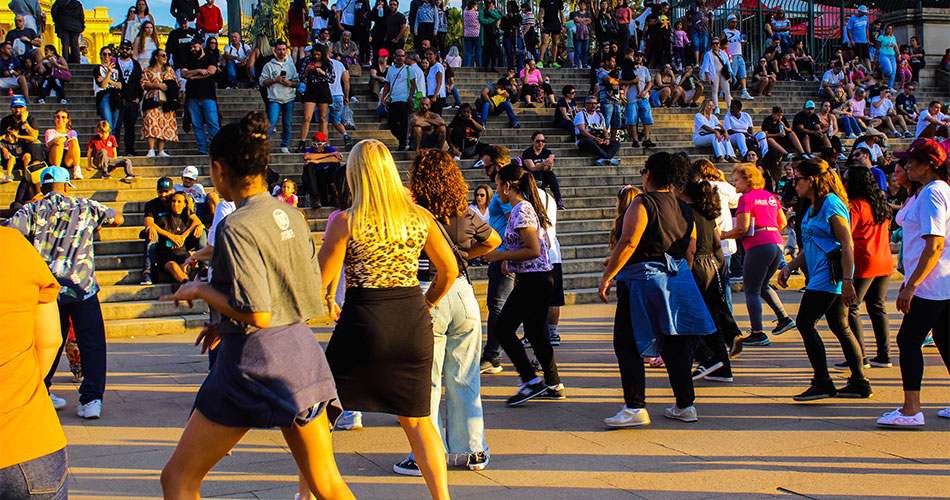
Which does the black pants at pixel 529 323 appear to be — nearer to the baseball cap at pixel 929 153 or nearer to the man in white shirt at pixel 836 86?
the baseball cap at pixel 929 153

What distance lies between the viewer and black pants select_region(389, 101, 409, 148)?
1545cm

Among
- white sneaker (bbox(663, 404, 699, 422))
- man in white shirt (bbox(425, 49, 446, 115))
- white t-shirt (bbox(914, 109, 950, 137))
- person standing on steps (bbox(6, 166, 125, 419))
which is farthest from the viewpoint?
white t-shirt (bbox(914, 109, 950, 137))

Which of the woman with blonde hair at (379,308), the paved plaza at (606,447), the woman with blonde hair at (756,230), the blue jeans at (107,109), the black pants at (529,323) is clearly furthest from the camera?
the blue jeans at (107,109)

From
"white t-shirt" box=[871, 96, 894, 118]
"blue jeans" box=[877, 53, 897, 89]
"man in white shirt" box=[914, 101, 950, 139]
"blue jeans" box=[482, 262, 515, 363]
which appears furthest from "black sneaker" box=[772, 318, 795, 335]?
"blue jeans" box=[877, 53, 897, 89]

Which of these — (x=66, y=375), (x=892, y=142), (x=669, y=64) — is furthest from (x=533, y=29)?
(x=66, y=375)

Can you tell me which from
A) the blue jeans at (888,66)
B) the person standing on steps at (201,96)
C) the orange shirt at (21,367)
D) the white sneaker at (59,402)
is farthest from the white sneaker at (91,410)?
the blue jeans at (888,66)

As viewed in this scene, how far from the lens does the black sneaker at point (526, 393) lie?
6.28 m

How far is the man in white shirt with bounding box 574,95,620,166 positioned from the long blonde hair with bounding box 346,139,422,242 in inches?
506

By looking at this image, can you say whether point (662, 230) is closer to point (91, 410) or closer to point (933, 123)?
point (91, 410)

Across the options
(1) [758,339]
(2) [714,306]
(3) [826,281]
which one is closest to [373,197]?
(3) [826,281]

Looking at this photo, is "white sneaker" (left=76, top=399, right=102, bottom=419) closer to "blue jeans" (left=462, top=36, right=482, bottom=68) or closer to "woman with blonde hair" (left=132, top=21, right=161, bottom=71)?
"woman with blonde hair" (left=132, top=21, right=161, bottom=71)

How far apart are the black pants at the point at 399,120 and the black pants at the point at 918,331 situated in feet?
36.6

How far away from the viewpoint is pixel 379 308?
3.88 m

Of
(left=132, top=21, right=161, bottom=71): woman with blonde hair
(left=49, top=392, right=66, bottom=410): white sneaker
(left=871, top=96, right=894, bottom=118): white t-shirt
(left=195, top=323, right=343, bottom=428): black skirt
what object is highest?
(left=132, top=21, right=161, bottom=71): woman with blonde hair
